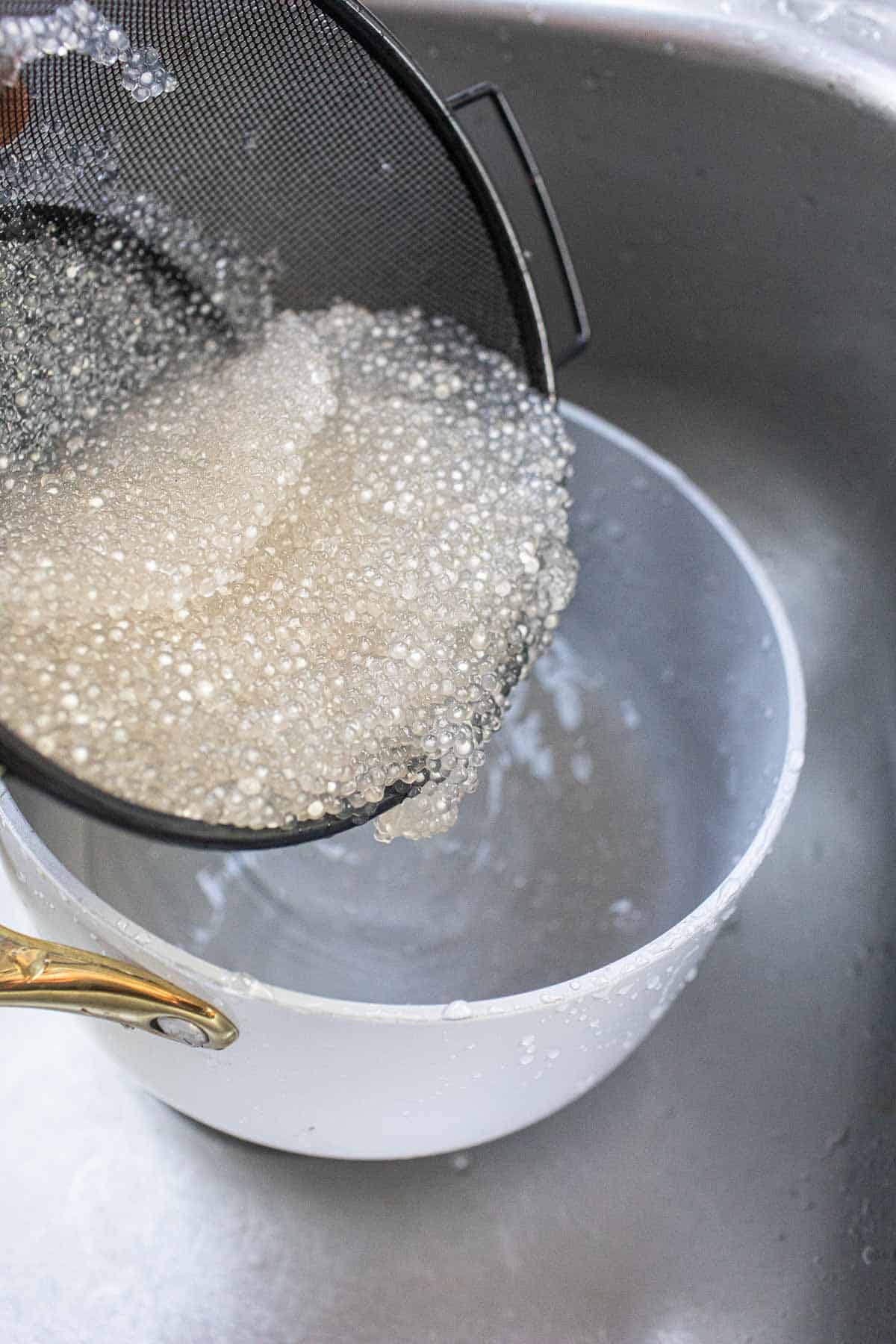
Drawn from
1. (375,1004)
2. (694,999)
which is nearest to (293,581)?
(375,1004)

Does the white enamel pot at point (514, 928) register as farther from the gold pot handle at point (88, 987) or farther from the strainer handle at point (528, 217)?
the strainer handle at point (528, 217)

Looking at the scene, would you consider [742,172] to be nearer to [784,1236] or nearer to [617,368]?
[617,368]

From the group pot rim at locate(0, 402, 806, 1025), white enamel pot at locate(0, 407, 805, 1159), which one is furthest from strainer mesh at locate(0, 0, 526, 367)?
pot rim at locate(0, 402, 806, 1025)

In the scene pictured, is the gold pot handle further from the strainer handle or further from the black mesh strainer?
the strainer handle

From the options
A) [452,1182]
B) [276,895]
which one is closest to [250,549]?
[276,895]

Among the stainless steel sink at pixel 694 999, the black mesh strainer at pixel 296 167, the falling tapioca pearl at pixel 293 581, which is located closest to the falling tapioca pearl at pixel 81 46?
the black mesh strainer at pixel 296 167
